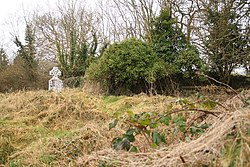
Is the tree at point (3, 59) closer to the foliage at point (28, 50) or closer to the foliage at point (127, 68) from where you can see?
the foliage at point (28, 50)

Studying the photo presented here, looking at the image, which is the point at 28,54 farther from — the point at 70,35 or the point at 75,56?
the point at 75,56

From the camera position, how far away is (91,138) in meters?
A: 4.13

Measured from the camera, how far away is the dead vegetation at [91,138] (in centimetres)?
136

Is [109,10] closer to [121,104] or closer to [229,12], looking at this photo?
[229,12]

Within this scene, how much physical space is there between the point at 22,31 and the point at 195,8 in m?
15.4

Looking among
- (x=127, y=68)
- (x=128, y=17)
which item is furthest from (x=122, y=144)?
(x=128, y=17)

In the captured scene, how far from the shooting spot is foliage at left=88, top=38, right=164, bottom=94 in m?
12.4

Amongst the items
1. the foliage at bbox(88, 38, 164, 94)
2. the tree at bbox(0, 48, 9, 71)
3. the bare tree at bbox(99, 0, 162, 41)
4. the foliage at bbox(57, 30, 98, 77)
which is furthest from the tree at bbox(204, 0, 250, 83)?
the tree at bbox(0, 48, 9, 71)

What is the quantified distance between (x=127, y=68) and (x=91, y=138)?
27.5ft

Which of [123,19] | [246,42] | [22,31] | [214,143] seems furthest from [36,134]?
[22,31]

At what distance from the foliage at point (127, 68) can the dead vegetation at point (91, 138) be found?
4.39 m

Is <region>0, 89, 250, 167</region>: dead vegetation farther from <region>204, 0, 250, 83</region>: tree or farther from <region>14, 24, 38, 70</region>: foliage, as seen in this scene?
<region>14, 24, 38, 70</region>: foliage

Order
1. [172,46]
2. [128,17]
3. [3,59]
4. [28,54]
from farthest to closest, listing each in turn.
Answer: [3,59]
[28,54]
[128,17]
[172,46]

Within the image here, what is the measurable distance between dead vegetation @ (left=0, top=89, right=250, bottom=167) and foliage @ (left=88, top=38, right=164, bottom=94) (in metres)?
4.39
